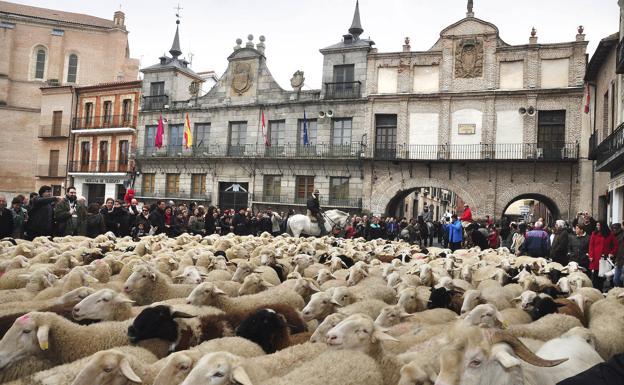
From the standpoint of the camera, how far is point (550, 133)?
27.3m

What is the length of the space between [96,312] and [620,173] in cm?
2000

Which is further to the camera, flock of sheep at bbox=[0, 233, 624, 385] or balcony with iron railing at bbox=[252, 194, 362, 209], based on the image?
balcony with iron railing at bbox=[252, 194, 362, 209]

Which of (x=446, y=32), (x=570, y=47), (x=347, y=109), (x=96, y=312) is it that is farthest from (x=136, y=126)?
(x=96, y=312)

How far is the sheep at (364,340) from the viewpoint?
415 centimetres

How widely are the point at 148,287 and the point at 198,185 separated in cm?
2994

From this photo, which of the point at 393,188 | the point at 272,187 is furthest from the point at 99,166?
the point at 393,188

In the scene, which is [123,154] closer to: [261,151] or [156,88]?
[156,88]

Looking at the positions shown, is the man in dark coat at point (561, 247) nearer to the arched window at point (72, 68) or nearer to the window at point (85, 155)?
the window at point (85, 155)

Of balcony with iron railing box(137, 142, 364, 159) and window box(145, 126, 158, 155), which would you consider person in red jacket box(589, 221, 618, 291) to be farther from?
window box(145, 126, 158, 155)

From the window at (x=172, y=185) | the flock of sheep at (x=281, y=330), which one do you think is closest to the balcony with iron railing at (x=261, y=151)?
the window at (x=172, y=185)

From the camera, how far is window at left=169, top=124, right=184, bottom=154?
36875 mm

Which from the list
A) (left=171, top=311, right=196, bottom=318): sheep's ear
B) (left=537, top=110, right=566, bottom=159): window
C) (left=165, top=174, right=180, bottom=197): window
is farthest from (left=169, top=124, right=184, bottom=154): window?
(left=171, top=311, right=196, bottom=318): sheep's ear

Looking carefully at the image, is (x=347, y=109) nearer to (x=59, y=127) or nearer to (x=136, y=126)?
(x=136, y=126)

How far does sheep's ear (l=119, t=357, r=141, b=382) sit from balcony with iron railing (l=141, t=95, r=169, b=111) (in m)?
36.4
